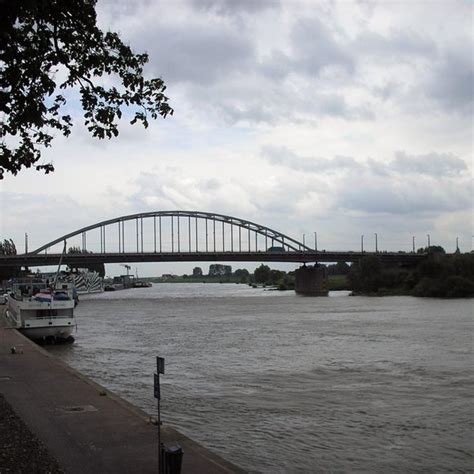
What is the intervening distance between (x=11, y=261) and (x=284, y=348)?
3017 inches

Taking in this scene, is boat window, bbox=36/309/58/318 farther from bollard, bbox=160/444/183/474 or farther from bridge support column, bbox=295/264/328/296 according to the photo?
bridge support column, bbox=295/264/328/296

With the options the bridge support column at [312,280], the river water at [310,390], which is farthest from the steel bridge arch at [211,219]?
the river water at [310,390]

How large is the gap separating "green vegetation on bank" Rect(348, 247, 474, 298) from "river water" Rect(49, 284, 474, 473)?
4696 centimetres

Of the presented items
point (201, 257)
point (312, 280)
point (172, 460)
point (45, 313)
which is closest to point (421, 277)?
point (312, 280)

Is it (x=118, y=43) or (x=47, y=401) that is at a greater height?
(x=118, y=43)

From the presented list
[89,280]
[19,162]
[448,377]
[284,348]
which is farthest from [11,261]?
[19,162]

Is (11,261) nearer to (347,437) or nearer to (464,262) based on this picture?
(464,262)

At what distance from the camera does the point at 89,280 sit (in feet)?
479

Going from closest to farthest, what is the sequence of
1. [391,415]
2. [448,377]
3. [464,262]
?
[391,415] → [448,377] → [464,262]

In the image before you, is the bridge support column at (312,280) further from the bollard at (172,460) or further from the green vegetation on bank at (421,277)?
the bollard at (172,460)

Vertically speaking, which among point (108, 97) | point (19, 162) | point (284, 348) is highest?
point (108, 97)

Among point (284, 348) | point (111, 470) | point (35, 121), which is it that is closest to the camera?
point (35, 121)

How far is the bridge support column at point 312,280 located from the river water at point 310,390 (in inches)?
2949

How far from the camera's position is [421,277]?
97.2 meters
